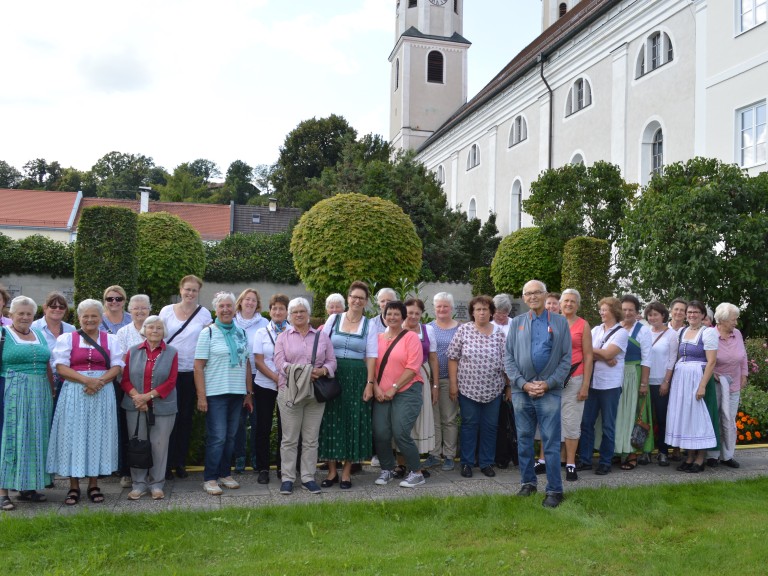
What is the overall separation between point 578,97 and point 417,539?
2491 cm

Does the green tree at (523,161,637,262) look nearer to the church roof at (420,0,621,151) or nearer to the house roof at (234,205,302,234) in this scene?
the church roof at (420,0,621,151)

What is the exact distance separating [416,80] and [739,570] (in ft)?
144

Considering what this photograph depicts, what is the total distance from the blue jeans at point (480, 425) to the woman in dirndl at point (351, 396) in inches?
42.2

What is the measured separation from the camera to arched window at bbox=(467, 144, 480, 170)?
37.7 metres

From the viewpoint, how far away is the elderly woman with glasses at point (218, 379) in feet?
21.5

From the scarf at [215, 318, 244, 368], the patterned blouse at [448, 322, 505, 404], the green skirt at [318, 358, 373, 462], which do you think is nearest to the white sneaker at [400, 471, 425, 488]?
the green skirt at [318, 358, 373, 462]

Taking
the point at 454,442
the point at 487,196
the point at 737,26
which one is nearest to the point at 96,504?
the point at 454,442

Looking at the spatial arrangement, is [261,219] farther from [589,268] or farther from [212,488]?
[212,488]

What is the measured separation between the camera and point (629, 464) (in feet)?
25.3

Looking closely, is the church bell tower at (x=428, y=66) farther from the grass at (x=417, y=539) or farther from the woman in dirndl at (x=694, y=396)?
the grass at (x=417, y=539)

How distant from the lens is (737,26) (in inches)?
693

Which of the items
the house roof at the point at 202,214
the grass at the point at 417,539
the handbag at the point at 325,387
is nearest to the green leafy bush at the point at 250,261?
the house roof at the point at 202,214

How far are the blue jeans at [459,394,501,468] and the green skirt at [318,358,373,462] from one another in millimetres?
1080

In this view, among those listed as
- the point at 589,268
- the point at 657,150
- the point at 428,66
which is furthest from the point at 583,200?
the point at 428,66
